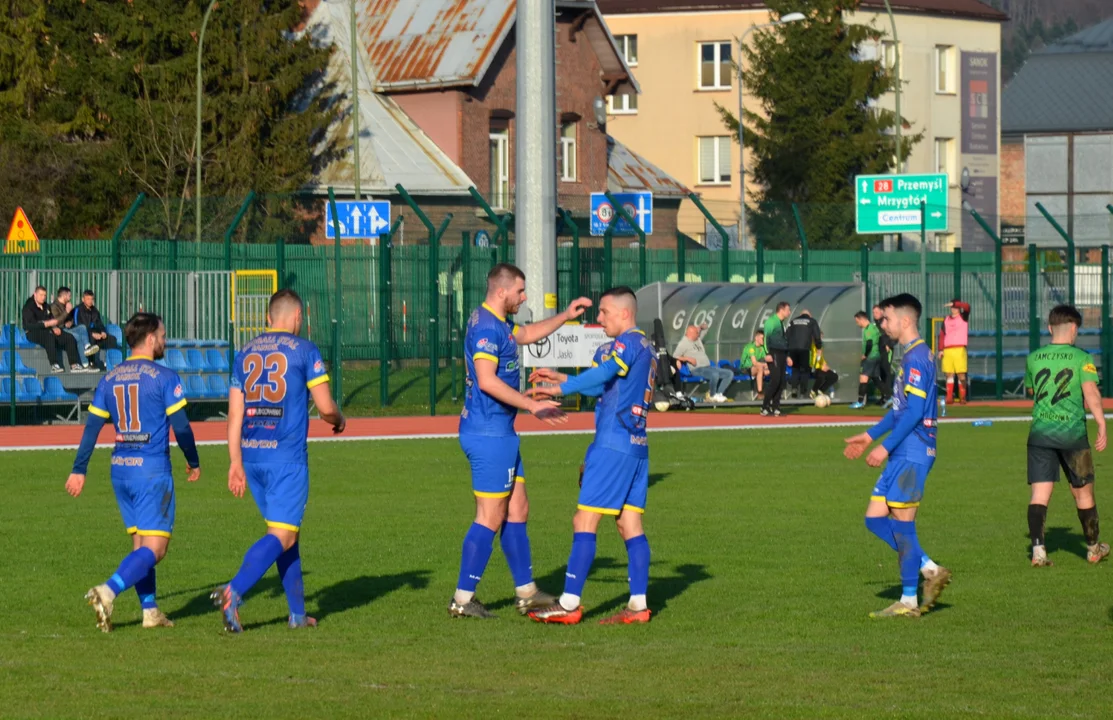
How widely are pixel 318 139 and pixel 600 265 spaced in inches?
693

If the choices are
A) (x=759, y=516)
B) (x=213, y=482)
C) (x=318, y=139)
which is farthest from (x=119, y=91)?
(x=759, y=516)

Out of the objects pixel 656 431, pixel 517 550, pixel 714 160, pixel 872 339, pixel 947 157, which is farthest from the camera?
pixel 947 157

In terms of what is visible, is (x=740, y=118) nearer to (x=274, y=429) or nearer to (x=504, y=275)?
(x=504, y=275)

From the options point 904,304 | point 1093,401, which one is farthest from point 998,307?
point 904,304

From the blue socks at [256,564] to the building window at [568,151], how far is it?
143 feet

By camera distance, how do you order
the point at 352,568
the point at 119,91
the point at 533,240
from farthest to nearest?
the point at 119,91 → the point at 533,240 → the point at 352,568

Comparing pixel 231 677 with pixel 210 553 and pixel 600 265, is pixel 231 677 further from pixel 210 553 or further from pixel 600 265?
pixel 600 265

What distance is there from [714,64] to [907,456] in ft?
222

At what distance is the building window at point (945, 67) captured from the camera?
263 feet

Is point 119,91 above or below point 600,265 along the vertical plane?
above

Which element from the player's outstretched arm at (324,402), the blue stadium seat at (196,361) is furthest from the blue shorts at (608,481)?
the blue stadium seat at (196,361)

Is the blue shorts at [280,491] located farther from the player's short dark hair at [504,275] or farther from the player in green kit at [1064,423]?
the player in green kit at [1064,423]

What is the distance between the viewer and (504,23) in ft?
163

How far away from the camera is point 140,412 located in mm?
9945
